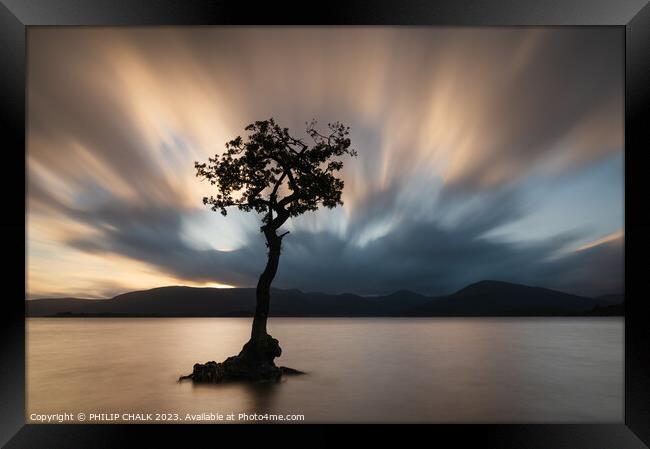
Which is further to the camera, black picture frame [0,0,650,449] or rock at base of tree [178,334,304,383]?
rock at base of tree [178,334,304,383]

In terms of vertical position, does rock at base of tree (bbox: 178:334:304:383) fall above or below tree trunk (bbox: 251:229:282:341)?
below

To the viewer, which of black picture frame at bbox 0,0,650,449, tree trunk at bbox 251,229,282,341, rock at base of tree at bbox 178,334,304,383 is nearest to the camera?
black picture frame at bbox 0,0,650,449

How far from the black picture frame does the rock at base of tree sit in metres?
2.92

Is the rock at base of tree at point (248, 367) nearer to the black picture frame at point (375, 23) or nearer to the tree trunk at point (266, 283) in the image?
the tree trunk at point (266, 283)

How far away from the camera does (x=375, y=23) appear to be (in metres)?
6.29

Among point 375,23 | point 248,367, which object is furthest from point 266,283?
point 375,23

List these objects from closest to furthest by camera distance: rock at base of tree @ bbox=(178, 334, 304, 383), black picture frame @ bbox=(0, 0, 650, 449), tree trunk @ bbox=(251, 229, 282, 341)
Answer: black picture frame @ bbox=(0, 0, 650, 449), rock at base of tree @ bbox=(178, 334, 304, 383), tree trunk @ bbox=(251, 229, 282, 341)

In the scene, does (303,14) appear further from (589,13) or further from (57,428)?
(57,428)

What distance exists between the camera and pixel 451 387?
1267 centimetres

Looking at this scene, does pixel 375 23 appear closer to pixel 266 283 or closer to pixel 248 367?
pixel 266 283

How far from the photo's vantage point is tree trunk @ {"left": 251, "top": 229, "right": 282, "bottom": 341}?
31.3 ft

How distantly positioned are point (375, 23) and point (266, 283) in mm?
5602

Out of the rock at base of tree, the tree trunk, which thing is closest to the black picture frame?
the rock at base of tree

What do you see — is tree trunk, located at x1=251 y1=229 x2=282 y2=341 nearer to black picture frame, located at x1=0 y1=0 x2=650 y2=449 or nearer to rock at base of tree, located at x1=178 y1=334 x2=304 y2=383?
rock at base of tree, located at x1=178 y1=334 x2=304 y2=383
